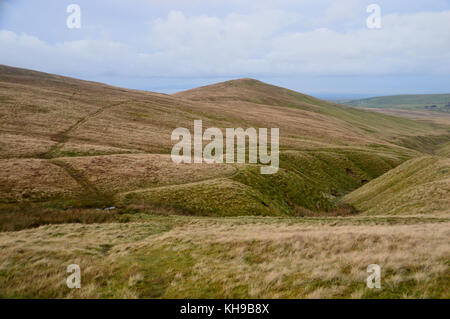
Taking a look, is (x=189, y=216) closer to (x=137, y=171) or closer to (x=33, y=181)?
(x=137, y=171)

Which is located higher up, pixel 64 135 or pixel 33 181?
pixel 64 135

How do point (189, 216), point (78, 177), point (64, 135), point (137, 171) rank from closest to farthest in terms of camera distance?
point (189, 216), point (78, 177), point (137, 171), point (64, 135)

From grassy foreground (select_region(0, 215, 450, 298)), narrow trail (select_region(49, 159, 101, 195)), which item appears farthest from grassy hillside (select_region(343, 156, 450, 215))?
narrow trail (select_region(49, 159, 101, 195))

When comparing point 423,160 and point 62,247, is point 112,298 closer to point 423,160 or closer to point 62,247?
point 62,247

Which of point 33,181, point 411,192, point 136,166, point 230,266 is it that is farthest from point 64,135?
point 411,192

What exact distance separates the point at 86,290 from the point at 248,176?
36.0 meters

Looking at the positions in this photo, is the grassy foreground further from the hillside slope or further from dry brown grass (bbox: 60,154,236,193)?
dry brown grass (bbox: 60,154,236,193)

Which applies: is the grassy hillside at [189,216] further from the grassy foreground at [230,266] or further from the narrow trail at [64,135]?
the narrow trail at [64,135]

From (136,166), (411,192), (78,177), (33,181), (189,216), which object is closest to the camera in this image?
(189,216)

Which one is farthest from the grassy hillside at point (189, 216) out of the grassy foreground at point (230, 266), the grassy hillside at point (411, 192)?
the grassy hillside at point (411, 192)

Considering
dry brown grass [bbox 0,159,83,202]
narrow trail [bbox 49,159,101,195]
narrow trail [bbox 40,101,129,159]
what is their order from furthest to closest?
narrow trail [bbox 40,101,129,159] → narrow trail [bbox 49,159,101,195] → dry brown grass [bbox 0,159,83,202]

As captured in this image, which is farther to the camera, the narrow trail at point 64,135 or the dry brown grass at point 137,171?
the narrow trail at point 64,135

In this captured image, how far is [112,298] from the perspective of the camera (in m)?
10.1
